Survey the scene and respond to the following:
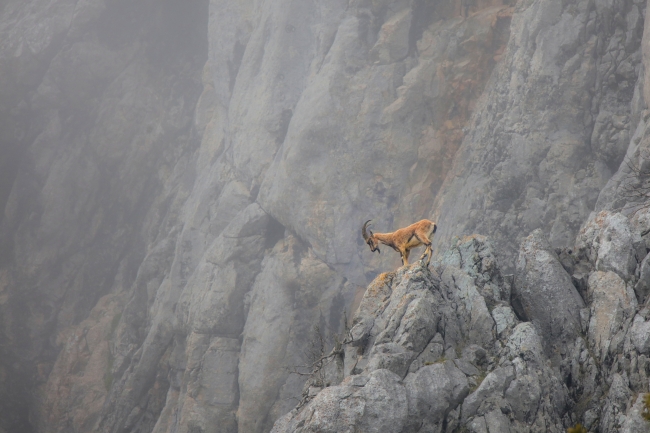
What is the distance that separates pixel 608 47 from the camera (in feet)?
84.2

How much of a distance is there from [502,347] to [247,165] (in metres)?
31.1

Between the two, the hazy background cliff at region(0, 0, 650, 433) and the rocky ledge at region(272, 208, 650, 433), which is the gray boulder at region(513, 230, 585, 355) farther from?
the hazy background cliff at region(0, 0, 650, 433)

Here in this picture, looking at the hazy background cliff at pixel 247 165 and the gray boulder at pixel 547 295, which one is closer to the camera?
the gray boulder at pixel 547 295

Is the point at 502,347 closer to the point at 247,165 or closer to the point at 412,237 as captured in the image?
the point at 412,237

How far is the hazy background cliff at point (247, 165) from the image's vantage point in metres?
26.9

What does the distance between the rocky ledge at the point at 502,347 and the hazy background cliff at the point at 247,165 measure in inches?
261

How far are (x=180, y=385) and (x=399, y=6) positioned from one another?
31426 millimetres

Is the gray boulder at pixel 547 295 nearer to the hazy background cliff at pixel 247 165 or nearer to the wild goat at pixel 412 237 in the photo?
the wild goat at pixel 412 237

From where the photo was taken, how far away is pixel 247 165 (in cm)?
4256

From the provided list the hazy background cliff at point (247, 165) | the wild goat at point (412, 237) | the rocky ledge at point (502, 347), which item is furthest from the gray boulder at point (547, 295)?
the hazy background cliff at point (247, 165)

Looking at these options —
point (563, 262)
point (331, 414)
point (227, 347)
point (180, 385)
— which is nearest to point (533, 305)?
point (563, 262)

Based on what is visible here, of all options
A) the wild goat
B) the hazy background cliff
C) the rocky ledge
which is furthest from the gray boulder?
the hazy background cliff

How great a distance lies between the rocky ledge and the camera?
43.3 feet

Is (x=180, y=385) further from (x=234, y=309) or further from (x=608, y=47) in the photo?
(x=608, y=47)
